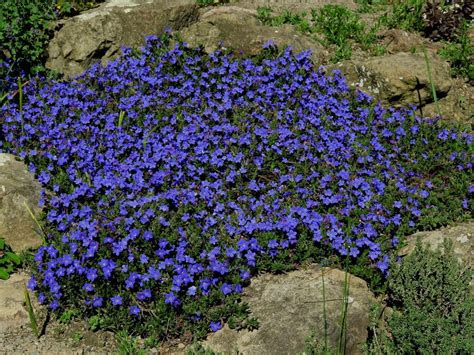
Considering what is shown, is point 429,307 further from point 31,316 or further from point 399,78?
point 399,78

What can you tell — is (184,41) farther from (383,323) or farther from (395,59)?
(383,323)

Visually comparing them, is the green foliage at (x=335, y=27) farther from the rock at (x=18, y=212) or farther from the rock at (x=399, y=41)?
the rock at (x=18, y=212)

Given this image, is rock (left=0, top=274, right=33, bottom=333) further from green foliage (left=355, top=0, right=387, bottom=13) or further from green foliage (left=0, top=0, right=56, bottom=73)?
green foliage (left=355, top=0, right=387, bottom=13)

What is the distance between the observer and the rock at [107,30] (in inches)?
294

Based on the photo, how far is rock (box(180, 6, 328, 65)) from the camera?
292 inches

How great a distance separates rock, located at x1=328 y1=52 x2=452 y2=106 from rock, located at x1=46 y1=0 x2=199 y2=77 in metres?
2.36

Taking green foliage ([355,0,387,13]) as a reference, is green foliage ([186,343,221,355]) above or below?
below

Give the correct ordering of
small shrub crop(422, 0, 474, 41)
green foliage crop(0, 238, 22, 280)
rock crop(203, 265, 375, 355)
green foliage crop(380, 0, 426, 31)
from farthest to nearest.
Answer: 1. green foliage crop(380, 0, 426, 31)
2. small shrub crop(422, 0, 474, 41)
3. green foliage crop(0, 238, 22, 280)
4. rock crop(203, 265, 375, 355)

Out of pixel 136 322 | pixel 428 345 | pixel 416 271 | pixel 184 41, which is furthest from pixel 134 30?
pixel 428 345

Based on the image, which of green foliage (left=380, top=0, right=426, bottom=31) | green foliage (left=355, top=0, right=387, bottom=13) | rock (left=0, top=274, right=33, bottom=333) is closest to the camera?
rock (left=0, top=274, right=33, bottom=333)

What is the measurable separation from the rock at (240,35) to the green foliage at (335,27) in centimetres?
22

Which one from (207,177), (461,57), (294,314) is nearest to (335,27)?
(461,57)

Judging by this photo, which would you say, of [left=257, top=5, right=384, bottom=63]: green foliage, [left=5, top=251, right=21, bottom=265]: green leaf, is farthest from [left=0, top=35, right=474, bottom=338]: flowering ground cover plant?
[left=257, top=5, right=384, bottom=63]: green foliage

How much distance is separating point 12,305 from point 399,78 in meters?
4.88
